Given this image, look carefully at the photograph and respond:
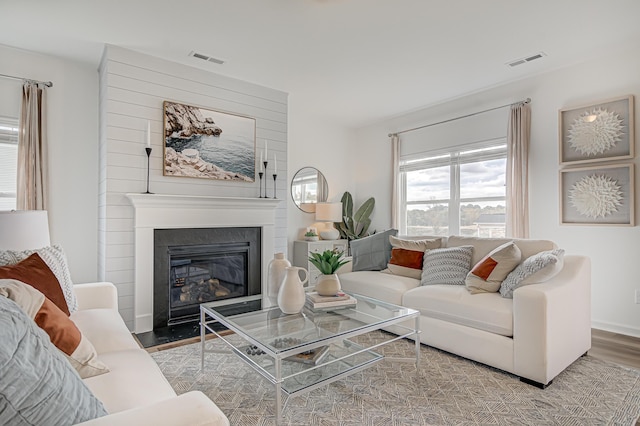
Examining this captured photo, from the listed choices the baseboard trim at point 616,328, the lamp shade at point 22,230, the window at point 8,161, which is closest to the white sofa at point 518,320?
the baseboard trim at point 616,328

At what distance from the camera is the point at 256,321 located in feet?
6.88

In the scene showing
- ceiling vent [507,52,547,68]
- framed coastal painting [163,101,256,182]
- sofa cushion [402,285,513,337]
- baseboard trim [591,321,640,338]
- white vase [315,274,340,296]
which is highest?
ceiling vent [507,52,547,68]

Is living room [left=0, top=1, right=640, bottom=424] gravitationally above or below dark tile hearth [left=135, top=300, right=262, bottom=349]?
above

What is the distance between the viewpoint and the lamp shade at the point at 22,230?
75.1 inches

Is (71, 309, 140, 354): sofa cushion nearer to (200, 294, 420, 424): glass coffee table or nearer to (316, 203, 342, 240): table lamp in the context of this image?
(200, 294, 420, 424): glass coffee table

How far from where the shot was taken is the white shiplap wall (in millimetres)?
3166

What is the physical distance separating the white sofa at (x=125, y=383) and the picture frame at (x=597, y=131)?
3.95m

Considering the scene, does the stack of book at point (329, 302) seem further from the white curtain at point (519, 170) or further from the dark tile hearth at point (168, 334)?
the white curtain at point (519, 170)

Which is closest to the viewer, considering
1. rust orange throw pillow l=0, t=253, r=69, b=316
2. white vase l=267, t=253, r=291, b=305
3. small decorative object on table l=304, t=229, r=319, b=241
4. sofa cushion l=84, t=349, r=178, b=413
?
sofa cushion l=84, t=349, r=178, b=413

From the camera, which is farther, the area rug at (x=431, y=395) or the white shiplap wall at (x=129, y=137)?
the white shiplap wall at (x=129, y=137)

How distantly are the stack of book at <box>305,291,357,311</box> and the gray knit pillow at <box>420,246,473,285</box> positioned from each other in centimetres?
100

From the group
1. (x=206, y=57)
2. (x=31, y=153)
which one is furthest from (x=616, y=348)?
(x=31, y=153)

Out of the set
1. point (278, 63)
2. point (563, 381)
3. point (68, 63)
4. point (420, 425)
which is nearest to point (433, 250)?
point (563, 381)

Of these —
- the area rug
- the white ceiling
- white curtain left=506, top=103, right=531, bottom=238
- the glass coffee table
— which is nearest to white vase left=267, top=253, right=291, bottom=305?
the glass coffee table
